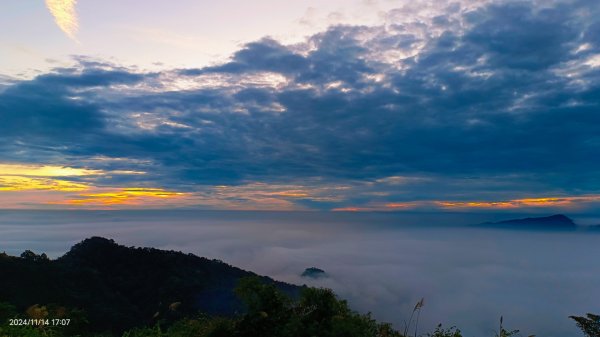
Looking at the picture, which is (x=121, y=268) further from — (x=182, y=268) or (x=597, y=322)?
(x=597, y=322)

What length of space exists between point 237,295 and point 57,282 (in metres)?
71.5

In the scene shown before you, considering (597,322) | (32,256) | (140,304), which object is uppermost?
(32,256)

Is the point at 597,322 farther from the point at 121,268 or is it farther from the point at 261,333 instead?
the point at 121,268

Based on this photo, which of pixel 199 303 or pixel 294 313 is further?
pixel 199 303

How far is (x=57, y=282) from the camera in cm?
6819

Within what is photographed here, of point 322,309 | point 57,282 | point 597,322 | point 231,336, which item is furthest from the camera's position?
point 57,282

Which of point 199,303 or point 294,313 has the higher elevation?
point 294,313

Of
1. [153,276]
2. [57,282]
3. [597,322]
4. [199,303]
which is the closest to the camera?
[597,322]

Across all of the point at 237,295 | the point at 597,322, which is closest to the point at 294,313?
the point at 237,295

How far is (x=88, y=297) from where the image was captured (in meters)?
69.1

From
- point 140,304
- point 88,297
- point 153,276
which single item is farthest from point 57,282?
point 153,276

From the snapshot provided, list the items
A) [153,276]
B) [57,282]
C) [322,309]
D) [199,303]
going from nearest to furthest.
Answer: [322,309] → [57,282] → [199,303] → [153,276]

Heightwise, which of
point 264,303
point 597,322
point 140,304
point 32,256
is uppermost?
point 264,303

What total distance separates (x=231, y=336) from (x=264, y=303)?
3.08ft
